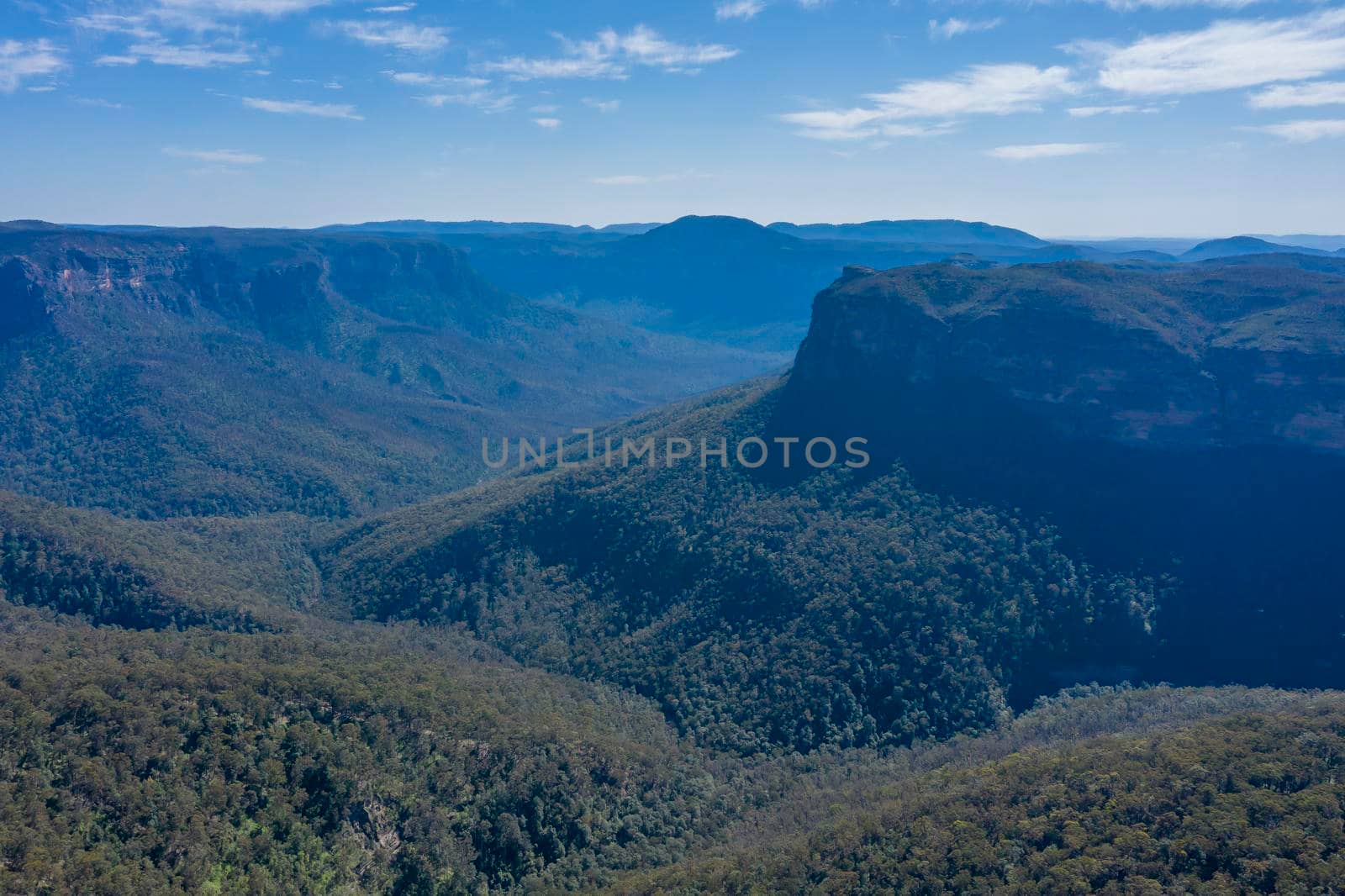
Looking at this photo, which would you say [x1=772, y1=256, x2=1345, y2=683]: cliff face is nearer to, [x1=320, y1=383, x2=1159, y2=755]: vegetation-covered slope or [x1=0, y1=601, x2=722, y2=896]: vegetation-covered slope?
[x1=320, y1=383, x2=1159, y2=755]: vegetation-covered slope

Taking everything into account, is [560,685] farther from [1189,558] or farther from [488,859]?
[1189,558]

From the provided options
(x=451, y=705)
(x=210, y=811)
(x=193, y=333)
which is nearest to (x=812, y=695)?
(x=451, y=705)

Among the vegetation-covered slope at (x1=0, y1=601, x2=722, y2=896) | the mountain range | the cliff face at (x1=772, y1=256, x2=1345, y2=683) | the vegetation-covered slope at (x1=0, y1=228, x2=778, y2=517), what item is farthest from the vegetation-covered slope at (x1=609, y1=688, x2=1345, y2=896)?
the vegetation-covered slope at (x1=0, y1=228, x2=778, y2=517)

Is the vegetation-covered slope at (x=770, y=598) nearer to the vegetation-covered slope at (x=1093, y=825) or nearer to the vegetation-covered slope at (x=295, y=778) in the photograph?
the vegetation-covered slope at (x=295, y=778)

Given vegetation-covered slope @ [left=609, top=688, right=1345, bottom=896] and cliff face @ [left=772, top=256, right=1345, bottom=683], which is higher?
cliff face @ [left=772, top=256, right=1345, bottom=683]

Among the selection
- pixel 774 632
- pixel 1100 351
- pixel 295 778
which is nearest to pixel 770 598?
pixel 774 632

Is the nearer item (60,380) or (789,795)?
(789,795)
